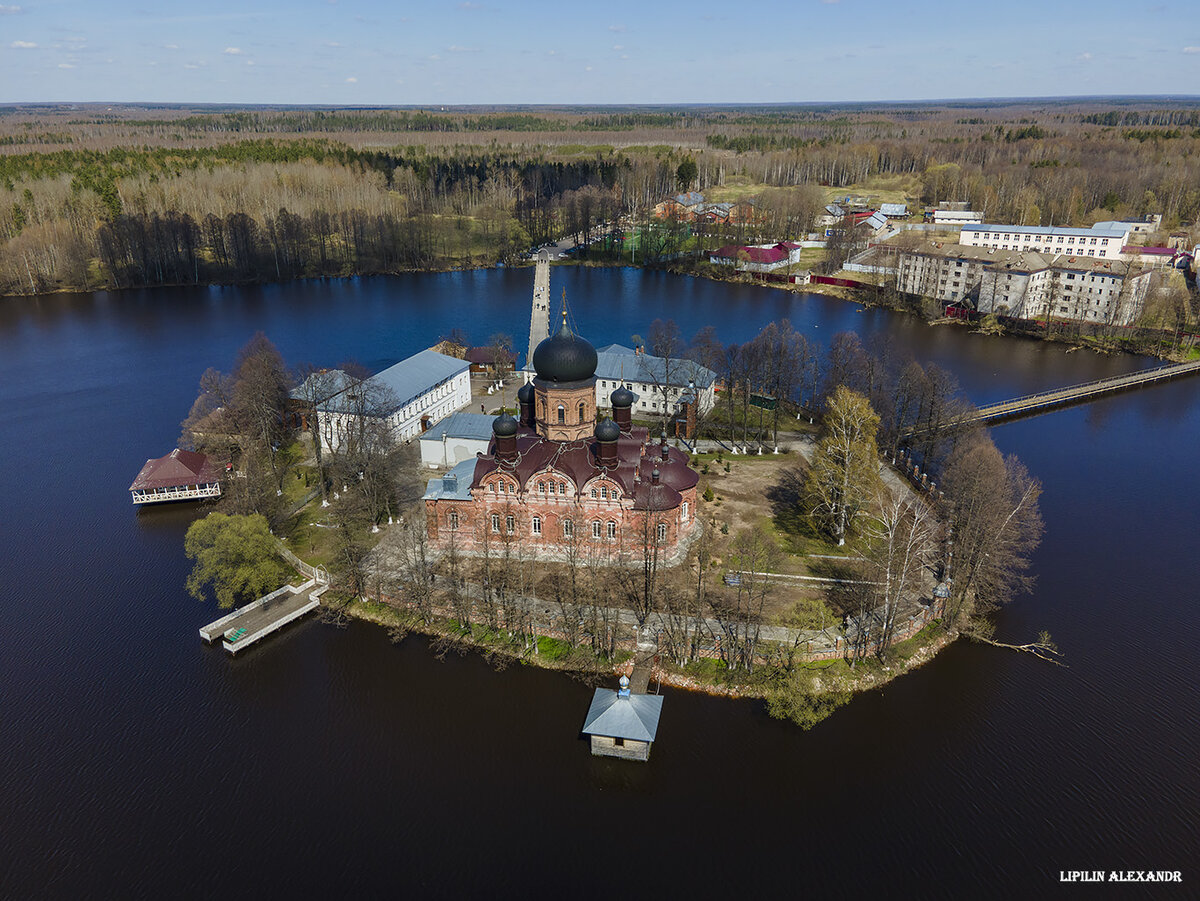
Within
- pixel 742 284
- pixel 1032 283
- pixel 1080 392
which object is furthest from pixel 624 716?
pixel 742 284

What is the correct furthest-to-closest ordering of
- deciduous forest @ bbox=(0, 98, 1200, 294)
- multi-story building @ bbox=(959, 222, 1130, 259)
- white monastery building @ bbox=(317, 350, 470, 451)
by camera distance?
deciduous forest @ bbox=(0, 98, 1200, 294) → multi-story building @ bbox=(959, 222, 1130, 259) → white monastery building @ bbox=(317, 350, 470, 451)

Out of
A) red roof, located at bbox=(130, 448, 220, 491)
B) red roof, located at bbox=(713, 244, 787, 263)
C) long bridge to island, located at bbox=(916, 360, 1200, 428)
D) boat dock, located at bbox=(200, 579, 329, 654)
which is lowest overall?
boat dock, located at bbox=(200, 579, 329, 654)

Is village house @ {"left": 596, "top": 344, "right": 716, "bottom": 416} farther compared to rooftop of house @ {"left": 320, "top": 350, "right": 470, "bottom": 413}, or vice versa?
village house @ {"left": 596, "top": 344, "right": 716, "bottom": 416}

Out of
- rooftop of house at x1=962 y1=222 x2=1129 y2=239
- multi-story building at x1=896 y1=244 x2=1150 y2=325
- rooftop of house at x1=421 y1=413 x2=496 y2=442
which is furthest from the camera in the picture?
rooftop of house at x1=962 y1=222 x2=1129 y2=239

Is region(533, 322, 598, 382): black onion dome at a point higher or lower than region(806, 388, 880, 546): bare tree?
higher

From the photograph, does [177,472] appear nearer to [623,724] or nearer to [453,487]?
[453,487]

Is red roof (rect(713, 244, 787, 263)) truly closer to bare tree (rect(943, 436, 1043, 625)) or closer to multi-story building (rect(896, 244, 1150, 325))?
multi-story building (rect(896, 244, 1150, 325))

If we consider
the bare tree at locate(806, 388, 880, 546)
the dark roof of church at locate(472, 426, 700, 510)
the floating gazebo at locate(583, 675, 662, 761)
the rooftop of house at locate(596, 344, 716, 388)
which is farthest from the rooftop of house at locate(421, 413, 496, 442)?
the floating gazebo at locate(583, 675, 662, 761)
